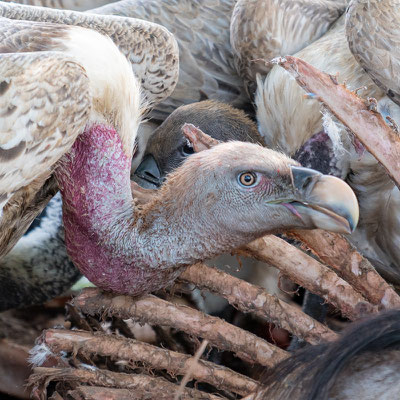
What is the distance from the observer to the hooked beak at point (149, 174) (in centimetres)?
255

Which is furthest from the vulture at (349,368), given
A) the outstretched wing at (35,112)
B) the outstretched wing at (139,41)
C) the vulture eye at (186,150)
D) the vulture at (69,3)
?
the vulture at (69,3)

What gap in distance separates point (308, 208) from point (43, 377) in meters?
0.73

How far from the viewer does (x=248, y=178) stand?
1773mm

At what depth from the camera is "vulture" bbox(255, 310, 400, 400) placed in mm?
1480

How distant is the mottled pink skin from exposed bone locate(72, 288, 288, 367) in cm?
4

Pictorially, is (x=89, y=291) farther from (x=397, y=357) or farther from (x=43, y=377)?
(x=397, y=357)

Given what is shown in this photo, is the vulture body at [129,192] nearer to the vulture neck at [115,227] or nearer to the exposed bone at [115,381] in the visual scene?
the vulture neck at [115,227]

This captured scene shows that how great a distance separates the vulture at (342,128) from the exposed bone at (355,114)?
323 millimetres

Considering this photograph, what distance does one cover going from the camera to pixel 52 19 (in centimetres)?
248

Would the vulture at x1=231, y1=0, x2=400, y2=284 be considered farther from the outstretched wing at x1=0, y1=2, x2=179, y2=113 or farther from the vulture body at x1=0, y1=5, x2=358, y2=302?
the vulture body at x1=0, y1=5, x2=358, y2=302

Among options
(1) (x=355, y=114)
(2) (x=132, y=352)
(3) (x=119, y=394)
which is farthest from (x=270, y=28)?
(3) (x=119, y=394)

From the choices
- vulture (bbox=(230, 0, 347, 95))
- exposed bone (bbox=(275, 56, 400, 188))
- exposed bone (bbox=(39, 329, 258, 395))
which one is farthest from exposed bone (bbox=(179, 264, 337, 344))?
vulture (bbox=(230, 0, 347, 95))

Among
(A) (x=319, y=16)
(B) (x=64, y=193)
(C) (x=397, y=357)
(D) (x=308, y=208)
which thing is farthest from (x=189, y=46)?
(C) (x=397, y=357)

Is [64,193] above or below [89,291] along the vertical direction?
above
